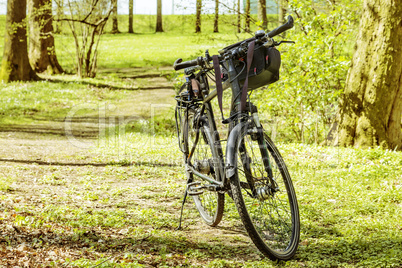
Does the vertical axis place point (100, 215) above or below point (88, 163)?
above

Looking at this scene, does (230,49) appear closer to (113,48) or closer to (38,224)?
(38,224)

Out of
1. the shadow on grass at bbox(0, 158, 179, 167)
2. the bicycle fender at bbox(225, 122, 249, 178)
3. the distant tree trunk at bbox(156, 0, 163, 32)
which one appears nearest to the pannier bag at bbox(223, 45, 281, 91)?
the bicycle fender at bbox(225, 122, 249, 178)

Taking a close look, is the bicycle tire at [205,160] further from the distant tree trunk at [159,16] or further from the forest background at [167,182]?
the distant tree trunk at [159,16]

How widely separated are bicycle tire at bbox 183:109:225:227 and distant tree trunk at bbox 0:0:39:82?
14.5 meters

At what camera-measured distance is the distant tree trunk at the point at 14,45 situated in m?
17.0

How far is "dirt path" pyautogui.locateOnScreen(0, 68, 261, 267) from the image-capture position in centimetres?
373

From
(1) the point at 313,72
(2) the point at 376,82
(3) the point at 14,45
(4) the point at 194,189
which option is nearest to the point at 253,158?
(4) the point at 194,189

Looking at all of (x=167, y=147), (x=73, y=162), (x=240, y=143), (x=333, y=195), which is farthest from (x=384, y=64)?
(x=73, y=162)

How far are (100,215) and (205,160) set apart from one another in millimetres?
1454

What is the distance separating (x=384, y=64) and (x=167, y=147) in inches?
174

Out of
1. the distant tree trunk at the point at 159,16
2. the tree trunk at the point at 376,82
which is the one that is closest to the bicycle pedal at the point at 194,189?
the tree trunk at the point at 376,82

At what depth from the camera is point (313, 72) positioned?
28.3 feet

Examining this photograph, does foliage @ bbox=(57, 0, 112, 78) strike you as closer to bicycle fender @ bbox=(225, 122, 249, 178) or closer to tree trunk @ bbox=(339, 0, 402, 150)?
tree trunk @ bbox=(339, 0, 402, 150)

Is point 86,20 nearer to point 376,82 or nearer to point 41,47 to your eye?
point 41,47
